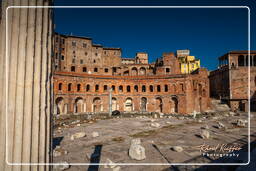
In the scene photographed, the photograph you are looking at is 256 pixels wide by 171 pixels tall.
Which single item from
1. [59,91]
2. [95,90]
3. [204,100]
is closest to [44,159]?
[59,91]

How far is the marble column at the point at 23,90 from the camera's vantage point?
1982 mm

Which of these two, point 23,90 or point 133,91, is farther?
point 133,91

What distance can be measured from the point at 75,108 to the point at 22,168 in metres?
27.1

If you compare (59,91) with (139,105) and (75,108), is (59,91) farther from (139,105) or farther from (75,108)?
(139,105)

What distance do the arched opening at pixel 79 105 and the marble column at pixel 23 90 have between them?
1059 inches

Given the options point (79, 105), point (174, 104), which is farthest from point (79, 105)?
point (174, 104)

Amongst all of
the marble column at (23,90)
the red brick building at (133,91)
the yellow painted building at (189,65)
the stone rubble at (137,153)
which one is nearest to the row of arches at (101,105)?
the red brick building at (133,91)

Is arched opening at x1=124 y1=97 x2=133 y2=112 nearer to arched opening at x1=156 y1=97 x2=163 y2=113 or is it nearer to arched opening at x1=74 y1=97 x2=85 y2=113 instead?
arched opening at x1=156 y1=97 x2=163 y2=113

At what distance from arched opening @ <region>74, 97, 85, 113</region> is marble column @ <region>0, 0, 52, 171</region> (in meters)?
26.9

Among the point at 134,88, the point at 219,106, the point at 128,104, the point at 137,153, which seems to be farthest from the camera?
the point at 134,88

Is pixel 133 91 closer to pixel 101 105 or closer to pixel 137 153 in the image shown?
pixel 101 105

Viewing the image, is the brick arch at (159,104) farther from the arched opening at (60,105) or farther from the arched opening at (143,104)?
the arched opening at (60,105)

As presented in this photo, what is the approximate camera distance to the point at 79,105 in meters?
27.7

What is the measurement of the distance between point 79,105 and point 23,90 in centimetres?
2719
